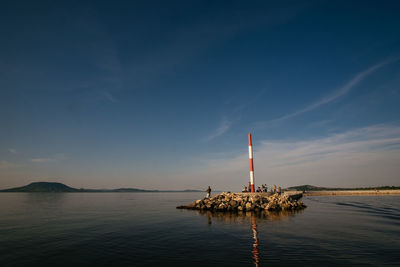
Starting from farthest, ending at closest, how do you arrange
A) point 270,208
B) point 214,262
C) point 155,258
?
point 270,208, point 155,258, point 214,262

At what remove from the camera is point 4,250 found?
13508 mm

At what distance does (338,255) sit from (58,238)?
1976 cm

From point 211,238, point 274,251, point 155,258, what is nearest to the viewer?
point 155,258

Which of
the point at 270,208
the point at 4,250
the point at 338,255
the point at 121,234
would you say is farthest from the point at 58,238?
the point at 270,208

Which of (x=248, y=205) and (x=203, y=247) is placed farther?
(x=248, y=205)

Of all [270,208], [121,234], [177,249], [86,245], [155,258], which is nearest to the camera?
[155,258]

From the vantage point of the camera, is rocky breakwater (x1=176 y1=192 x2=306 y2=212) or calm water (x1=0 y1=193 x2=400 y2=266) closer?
calm water (x1=0 y1=193 x2=400 y2=266)

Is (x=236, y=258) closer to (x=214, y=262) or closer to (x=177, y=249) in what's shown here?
(x=214, y=262)

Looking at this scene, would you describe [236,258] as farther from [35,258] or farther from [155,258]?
[35,258]

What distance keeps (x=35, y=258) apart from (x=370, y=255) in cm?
1900

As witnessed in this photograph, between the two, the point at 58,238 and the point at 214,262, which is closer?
the point at 214,262

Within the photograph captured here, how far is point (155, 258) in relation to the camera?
11.7 meters

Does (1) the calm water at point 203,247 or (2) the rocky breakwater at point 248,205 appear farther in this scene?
(2) the rocky breakwater at point 248,205

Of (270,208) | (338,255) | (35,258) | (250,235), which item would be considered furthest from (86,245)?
(270,208)
